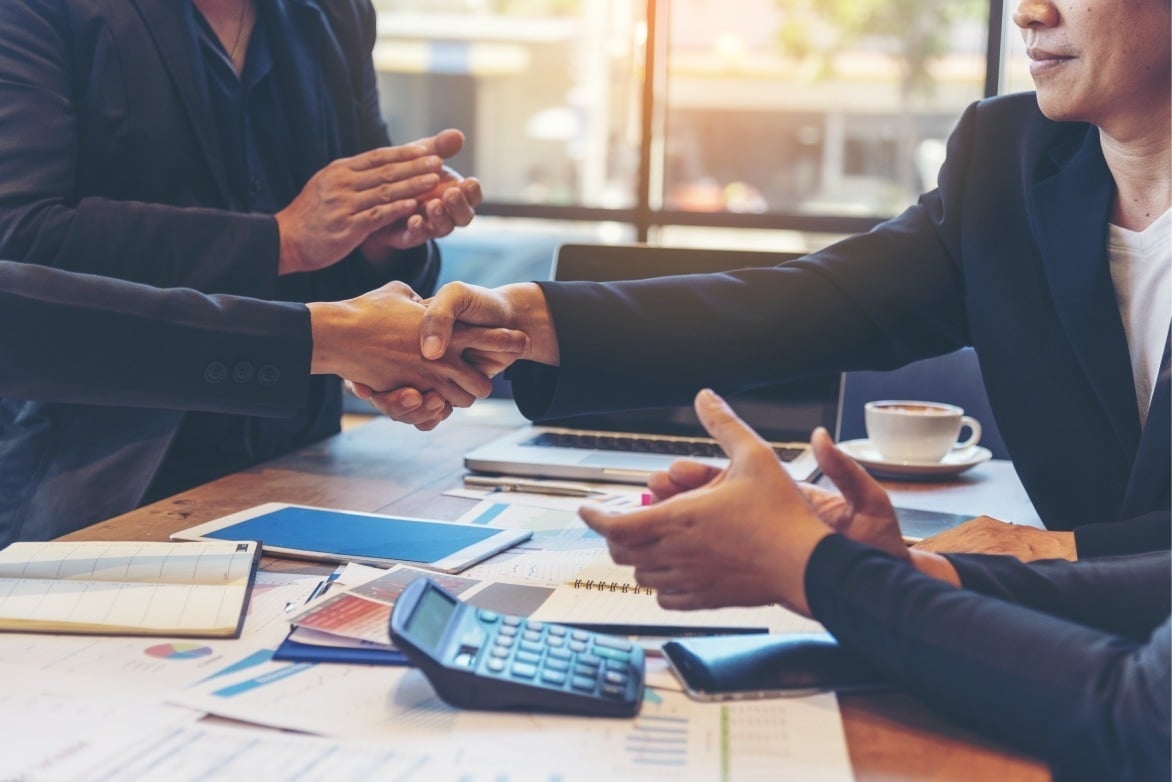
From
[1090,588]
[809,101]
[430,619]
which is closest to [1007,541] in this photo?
[1090,588]

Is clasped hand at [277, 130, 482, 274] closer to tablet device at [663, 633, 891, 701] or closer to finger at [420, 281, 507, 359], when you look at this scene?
finger at [420, 281, 507, 359]

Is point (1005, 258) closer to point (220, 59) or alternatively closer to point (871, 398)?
point (871, 398)

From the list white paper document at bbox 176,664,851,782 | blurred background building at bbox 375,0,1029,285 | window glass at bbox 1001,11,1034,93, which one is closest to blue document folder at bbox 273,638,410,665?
white paper document at bbox 176,664,851,782

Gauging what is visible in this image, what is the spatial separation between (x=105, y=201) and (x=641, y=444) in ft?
2.91

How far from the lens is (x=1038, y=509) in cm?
150

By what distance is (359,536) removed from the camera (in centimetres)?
133

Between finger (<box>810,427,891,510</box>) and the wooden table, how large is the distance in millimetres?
171

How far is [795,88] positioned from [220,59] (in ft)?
9.64

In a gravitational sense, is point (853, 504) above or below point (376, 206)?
below

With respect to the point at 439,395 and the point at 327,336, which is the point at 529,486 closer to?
the point at 439,395

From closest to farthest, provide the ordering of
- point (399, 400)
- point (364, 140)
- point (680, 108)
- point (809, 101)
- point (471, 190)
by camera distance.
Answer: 1. point (399, 400)
2. point (471, 190)
3. point (364, 140)
4. point (680, 108)
5. point (809, 101)

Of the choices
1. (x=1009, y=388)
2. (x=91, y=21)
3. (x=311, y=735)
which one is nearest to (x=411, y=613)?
(x=311, y=735)

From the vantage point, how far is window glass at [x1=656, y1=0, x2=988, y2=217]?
4012 millimetres

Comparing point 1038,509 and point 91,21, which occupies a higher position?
point 91,21
